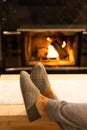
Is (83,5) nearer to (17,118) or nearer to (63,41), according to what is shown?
(63,41)

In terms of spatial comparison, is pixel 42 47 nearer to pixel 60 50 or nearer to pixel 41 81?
pixel 60 50

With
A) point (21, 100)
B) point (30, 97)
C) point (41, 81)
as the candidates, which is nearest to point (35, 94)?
point (30, 97)

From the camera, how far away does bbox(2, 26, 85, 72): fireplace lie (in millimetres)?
2021

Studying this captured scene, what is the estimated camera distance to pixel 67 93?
176 cm

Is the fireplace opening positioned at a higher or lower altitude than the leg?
higher

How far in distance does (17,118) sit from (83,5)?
1.02m

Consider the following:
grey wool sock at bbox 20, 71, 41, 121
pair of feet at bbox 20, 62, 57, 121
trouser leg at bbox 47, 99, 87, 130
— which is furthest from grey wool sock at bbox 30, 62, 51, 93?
trouser leg at bbox 47, 99, 87, 130

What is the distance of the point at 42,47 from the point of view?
214cm

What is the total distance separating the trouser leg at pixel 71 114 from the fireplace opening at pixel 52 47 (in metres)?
1.07

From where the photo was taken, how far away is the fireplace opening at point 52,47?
6.84 feet

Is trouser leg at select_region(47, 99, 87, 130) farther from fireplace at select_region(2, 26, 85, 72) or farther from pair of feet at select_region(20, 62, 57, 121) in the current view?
fireplace at select_region(2, 26, 85, 72)

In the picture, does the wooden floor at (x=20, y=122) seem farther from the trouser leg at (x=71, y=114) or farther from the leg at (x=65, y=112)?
the trouser leg at (x=71, y=114)

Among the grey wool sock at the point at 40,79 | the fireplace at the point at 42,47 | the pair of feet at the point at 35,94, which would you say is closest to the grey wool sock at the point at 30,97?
the pair of feet at the point at 35,94

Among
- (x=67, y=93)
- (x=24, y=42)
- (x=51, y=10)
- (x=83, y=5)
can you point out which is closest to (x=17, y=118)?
(x=67, y=93)
